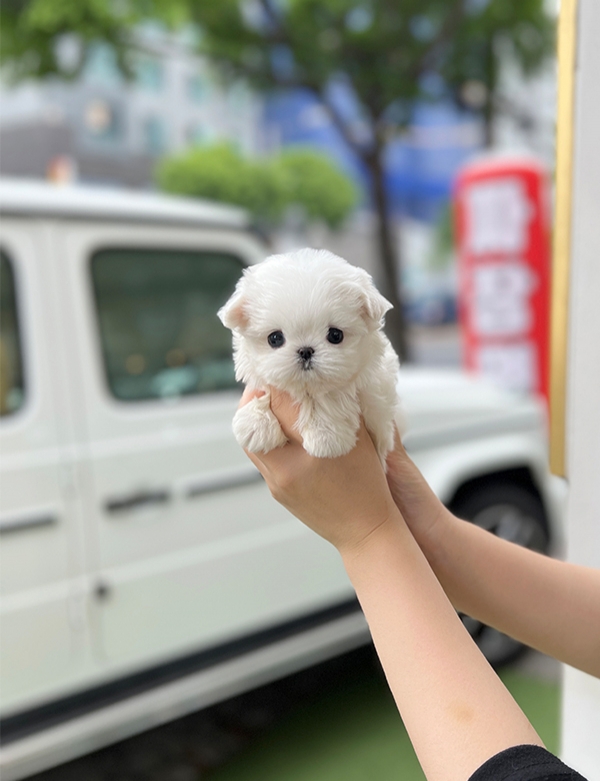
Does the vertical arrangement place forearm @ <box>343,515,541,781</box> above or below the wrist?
below

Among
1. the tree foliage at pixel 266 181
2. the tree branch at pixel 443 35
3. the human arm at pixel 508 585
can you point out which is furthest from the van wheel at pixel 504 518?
the tree foliage at pixel 266 181

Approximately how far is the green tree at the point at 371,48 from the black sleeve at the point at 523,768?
6.60 meters

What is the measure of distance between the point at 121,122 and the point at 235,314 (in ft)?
43.5

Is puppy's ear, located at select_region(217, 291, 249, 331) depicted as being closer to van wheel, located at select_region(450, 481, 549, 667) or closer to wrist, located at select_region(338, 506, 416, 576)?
wrist, located at select_region(338, 506, 416, 576)

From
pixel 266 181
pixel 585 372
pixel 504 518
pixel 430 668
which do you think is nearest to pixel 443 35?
pixel 266 181

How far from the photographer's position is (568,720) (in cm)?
149

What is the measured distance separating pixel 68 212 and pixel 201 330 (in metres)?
0.63

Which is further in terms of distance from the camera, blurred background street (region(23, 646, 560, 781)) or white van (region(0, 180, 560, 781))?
blurred background street (region(23, 646, 560, 781))

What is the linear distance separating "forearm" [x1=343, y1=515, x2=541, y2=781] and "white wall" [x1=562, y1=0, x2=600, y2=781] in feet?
2.58

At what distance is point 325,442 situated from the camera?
2.40ft

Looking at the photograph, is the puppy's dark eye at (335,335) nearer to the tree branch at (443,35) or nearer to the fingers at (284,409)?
the fingers at (284,409)

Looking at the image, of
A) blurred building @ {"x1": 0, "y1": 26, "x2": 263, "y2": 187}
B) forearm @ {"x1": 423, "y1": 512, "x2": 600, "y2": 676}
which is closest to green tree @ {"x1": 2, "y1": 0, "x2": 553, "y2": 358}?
blurred building @ {"x1": 0, "y1": 26, "x2": 263, "y2": 187}

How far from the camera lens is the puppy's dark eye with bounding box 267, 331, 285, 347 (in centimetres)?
77

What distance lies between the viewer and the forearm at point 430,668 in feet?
2.20
